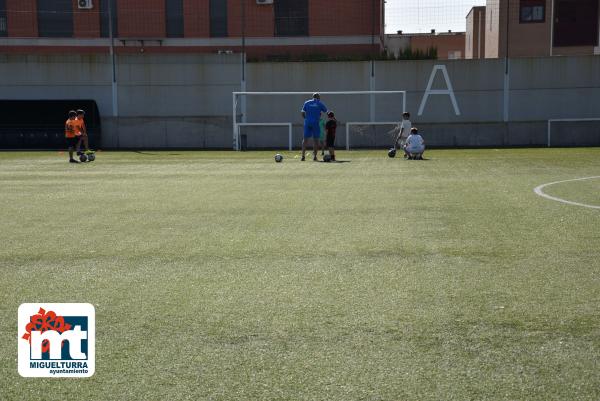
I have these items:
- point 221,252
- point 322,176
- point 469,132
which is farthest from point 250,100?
point 221,252

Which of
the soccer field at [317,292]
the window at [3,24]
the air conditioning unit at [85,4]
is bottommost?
the soccer field at [317,292]

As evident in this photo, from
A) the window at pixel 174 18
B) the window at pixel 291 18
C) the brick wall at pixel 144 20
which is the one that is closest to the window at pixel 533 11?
the window at pixel 291 18

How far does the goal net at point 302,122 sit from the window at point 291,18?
42.9ft

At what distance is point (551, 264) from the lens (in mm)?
6695

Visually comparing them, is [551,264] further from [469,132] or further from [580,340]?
[469,132]

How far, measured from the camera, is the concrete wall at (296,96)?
31859 mm

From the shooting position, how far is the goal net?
31625 mm

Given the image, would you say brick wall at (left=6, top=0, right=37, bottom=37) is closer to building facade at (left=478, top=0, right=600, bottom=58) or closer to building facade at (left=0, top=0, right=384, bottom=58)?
building facade at (left=0, top=0, right=384, bottom=58)

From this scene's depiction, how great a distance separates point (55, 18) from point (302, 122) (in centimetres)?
1973

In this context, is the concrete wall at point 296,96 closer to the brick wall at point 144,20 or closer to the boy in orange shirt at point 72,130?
the boy in orange shirt at point 72,130

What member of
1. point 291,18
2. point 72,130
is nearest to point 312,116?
point 72,130

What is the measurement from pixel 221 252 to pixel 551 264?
302 cm

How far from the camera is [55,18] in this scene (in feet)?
146

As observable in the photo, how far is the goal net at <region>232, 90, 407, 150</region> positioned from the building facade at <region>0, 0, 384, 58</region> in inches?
445
